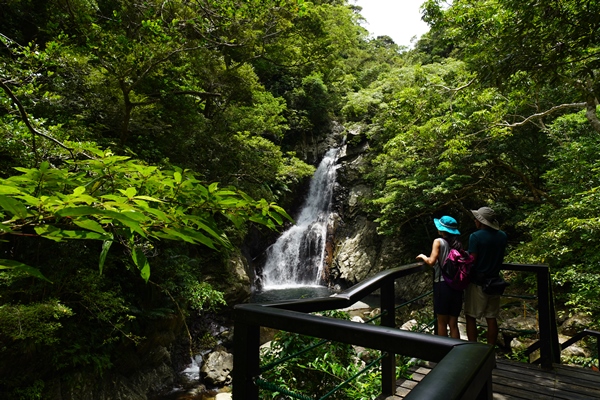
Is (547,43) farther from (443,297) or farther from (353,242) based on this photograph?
(353,242)

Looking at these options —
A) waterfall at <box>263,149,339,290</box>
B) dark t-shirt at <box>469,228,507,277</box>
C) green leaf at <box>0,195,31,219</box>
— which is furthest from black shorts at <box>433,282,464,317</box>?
waterfall at <box>263,149,339,290</box>

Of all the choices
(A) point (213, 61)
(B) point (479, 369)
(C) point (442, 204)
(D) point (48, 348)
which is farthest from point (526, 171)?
(D) point (48, 348)

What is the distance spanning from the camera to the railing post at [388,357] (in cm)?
223

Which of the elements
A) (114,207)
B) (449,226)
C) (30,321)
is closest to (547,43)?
(449,226)

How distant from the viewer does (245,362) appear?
3.91ft

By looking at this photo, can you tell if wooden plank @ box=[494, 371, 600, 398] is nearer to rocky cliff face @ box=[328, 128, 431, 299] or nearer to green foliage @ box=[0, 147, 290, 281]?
green foliage @ box=[0, 147, 290, 281]

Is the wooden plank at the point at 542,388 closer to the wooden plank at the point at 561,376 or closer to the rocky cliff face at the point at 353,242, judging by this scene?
the wooden plank at the point at 561,376

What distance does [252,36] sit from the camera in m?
7.74

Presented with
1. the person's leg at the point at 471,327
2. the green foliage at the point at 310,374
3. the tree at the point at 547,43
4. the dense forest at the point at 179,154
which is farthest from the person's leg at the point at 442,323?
the tree at the point at 547,43

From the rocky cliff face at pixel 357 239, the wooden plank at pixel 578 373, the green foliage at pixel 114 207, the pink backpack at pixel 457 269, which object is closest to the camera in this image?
the green foliage at pixel 114 207

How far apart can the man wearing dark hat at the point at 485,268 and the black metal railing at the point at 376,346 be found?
75.7 inches

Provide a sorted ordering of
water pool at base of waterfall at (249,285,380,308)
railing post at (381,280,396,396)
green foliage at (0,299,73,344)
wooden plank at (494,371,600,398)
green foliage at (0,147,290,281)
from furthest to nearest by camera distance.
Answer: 1. water pool at base of waterfall at (249,285,380,308)
2. green foliage at (0,299,73,344)
3. wooden plank at (494,371,600,398)
4. railing post at (381,280,396,396)
5. green foliage at (0,147,290,281)

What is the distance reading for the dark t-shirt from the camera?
297 centimetres

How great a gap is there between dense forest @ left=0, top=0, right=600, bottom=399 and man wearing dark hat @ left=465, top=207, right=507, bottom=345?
1845mm
